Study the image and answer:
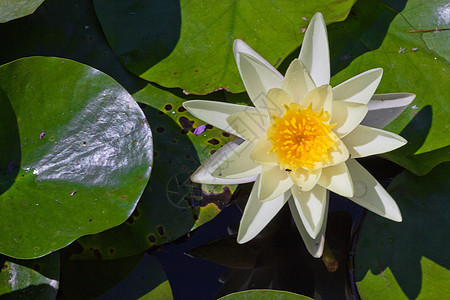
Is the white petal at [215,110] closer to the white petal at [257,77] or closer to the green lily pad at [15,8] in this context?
the white petal at [257,77]

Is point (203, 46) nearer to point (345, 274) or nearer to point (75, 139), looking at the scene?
point (75, 139)

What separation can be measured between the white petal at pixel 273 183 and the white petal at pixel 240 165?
0.06 metres

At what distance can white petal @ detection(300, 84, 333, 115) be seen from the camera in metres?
1.59

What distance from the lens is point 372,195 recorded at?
5.66 feet

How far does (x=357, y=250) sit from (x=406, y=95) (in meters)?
0.93

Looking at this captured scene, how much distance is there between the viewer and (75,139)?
194 cm

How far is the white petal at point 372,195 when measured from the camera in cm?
169

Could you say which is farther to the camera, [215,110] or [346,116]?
[215,110]

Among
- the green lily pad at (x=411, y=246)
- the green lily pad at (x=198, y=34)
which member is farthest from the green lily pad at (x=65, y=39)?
the green lily pad at (x=411, y=246)

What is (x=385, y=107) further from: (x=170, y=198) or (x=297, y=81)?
(x=170, y=198)

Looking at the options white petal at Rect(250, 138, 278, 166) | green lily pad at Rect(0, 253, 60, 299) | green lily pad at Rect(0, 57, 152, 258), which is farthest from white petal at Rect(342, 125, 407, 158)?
green lily pad at Rect(0, 253, 60, 299)

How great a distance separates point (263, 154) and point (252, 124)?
0.48 ft

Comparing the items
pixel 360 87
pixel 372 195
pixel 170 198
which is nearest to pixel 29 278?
pixel 170 198

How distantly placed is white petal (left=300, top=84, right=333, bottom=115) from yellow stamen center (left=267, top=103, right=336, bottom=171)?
2 cm
